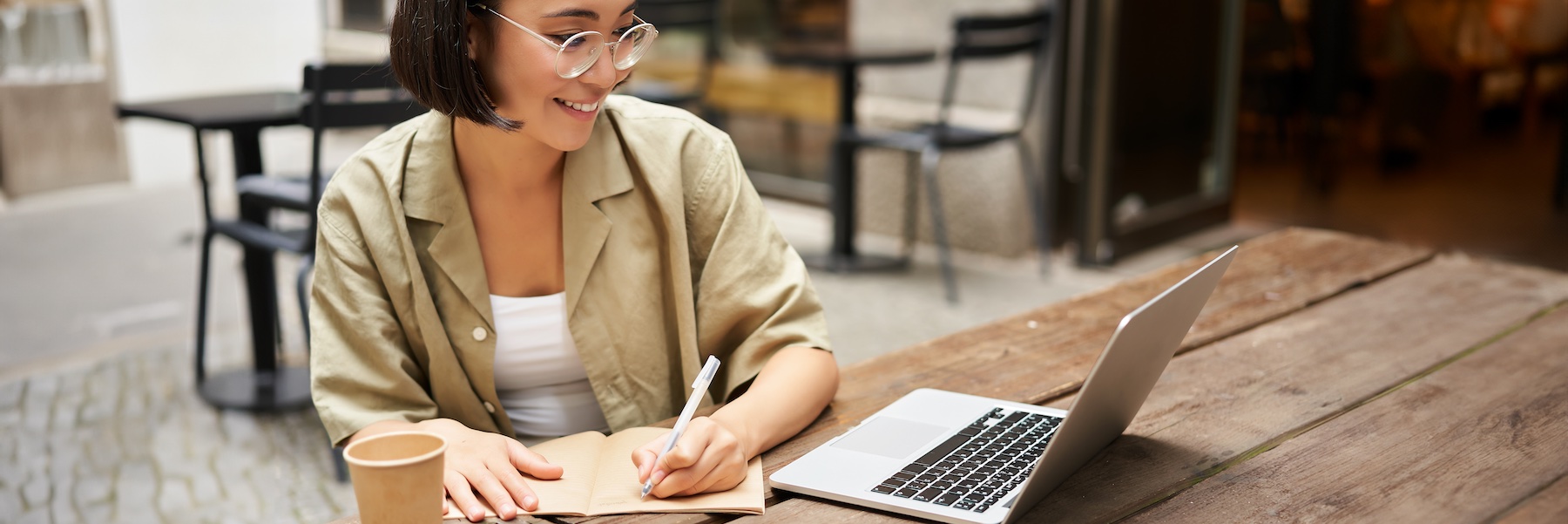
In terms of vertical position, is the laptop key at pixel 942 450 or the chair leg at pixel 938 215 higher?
the laptop key at pixel 942 450

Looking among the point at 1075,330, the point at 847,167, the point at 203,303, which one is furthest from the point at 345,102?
the point at 847,167

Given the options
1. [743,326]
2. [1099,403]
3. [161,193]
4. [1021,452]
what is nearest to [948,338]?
[743,326]

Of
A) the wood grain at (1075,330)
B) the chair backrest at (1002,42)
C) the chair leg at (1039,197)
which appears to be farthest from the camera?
the chair leg at (1039,197)

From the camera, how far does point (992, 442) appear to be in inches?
44.0

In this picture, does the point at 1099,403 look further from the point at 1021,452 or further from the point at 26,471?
the point at 26,471

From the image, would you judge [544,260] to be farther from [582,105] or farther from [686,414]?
[686,414]

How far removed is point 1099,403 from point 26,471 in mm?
2642

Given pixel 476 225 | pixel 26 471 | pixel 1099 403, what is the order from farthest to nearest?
pixel 26 471 < pixel 476 225 < pixel 1099 403

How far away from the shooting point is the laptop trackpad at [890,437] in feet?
3.63

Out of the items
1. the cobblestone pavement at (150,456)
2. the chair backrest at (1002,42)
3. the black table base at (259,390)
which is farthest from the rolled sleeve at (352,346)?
the chair backrest at (1002,42)

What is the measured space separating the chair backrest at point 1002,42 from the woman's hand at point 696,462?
302cm

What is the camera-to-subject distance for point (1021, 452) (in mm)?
1088

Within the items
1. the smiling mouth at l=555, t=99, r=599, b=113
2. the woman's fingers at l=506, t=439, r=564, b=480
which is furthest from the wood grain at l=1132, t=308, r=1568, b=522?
the smiling mouth at l=555, t=99, r=599, b=113

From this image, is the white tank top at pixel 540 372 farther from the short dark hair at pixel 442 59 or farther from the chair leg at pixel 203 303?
the chair leg at pixel 203 303
